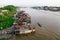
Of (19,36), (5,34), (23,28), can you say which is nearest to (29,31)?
(23,28)

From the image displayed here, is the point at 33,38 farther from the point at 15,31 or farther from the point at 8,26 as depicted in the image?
the point at 8,26

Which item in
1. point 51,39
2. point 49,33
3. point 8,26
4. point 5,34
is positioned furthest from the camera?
point 8,26

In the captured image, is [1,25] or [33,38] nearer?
[33,38]

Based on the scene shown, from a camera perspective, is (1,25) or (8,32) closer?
(8,32)

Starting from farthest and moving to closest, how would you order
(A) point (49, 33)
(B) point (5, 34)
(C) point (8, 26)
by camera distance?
(C) point (8, 26) < (A) point (49, 33) < (B) point (5, 34)

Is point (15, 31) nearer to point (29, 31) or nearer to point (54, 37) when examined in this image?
point (29, 31)

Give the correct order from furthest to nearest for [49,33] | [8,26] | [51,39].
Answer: [8,26]
[49,33]
[51,39]

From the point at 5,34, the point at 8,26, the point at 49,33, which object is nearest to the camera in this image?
the point at 5,34

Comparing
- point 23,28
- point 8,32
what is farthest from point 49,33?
point 8,32
